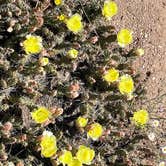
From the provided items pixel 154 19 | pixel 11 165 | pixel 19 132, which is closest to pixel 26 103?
pixel 19 132

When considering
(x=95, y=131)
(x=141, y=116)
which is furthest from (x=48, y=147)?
(x=141, y=116)

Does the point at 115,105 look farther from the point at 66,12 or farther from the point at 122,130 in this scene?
the point at 66,12

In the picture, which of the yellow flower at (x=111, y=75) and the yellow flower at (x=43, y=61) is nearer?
the yellow flower at (x=43, y=61)

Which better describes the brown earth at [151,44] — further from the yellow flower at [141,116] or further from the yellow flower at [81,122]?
the yellow flower at [81,122]

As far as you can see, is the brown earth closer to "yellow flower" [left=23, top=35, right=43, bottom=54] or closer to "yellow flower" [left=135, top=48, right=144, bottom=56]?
"yellow flower" [left=135, top=48, right=144, bottom=56]

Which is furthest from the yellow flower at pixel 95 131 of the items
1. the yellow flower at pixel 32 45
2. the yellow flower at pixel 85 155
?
the yellow flower at pixel 32 45
